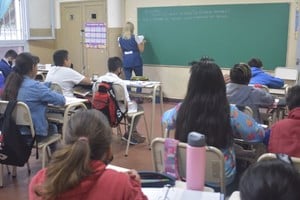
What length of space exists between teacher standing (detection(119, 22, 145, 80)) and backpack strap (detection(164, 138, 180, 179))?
16.9ft

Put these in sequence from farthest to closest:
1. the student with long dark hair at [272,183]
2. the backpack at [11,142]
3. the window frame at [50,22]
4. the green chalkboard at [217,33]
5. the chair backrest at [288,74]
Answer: the window frame at [50,22]
the green chalkboard at [217,33]
the chair backrest at [288,74]
the backpack at [11,142]
the student with long dark hair at [272,183]

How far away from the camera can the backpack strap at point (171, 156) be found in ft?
6.09

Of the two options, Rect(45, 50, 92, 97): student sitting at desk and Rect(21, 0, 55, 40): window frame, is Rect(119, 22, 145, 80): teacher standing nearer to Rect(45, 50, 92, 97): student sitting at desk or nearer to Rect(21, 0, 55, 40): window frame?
Rect(21, 0, 55, 40): window frame

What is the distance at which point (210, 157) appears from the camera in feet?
5.94

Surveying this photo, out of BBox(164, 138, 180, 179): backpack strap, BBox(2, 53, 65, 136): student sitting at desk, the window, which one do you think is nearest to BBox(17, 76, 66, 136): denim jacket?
BBox(2, 53, 65, 136): student sitting at desk

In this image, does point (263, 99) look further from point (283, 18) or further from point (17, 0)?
point (17, 0)

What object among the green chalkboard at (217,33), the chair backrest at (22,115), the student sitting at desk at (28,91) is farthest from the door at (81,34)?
the chair backrest at (22,115)

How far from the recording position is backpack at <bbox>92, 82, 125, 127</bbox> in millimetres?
3898

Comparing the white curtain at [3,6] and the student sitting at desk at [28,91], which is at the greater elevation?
the white curtain at [3,6]

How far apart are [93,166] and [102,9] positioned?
672cm

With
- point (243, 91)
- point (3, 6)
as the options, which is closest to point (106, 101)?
point (243, 91)

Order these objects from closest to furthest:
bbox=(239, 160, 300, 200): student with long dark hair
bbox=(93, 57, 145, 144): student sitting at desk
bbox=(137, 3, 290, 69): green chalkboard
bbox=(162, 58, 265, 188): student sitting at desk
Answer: bbox=(239, 160, 300, 200): student with long dark hair
bbox=(162, 58, 265, 188): student sitting at desk
bbox=(93, 57, 145, 144): student sitting at desk
bbox=(137, 3, 290, 69): green chalkboard

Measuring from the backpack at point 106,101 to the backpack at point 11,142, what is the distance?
3.23ft

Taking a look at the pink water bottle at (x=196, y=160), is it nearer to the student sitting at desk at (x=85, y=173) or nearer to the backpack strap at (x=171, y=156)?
the student sitting at desk at (x=85, y=173)
